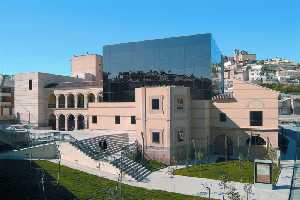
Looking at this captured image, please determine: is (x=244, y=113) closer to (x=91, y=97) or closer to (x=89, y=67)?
(x=91, y=97)

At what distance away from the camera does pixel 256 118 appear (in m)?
39.8

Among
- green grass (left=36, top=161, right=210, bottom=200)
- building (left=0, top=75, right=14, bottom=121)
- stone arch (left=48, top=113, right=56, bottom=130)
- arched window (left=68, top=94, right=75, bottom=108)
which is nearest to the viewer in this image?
green grass (left=36, top=161, right=210, bottom=200)

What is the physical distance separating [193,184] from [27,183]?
12.6 metres

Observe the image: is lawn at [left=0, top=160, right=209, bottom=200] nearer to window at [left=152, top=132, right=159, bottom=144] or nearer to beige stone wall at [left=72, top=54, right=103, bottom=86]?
window at [left=152, top=132, right=159, bottom=144]

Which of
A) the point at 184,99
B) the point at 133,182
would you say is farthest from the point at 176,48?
the point at 133,182

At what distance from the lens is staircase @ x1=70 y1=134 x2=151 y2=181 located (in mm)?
30656

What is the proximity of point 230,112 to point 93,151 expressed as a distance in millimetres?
17215

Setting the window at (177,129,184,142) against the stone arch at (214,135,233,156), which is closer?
the window at (177,129,184,142)

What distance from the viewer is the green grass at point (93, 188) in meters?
23.4

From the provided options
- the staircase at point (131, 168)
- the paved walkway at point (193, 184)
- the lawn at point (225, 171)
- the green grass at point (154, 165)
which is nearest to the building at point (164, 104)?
the green grass at point (154, 165)

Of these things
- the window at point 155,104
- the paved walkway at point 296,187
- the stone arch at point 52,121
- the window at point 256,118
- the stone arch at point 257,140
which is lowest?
the paved walkway at point 296,187

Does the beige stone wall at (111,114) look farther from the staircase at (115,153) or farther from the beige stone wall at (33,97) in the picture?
the beige stone wall at (33,97)

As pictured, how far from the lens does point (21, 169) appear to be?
2772cm

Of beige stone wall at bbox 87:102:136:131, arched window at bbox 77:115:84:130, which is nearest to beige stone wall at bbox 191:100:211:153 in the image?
beige stone wall at bbox 87:102:136:131
